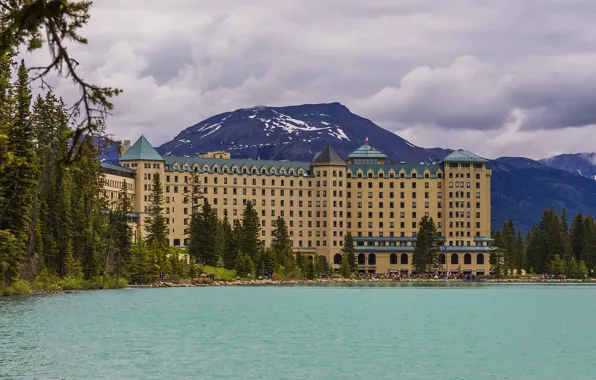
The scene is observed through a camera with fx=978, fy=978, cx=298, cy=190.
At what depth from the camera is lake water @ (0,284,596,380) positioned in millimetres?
44562

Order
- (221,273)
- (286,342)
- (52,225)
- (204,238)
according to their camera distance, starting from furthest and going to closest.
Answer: (204,238) < (221,273) < (52,225) < (286,342)

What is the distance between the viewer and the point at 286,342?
58875 mm

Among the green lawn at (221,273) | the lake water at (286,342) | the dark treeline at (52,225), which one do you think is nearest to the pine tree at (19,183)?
the dark treeline at (52,225)

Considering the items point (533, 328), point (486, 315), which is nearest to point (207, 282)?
point (486, 315)

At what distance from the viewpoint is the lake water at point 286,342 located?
146ft

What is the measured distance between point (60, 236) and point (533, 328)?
73.2 m

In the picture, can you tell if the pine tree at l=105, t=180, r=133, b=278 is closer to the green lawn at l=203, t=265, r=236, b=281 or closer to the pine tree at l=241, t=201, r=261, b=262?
the green lawn at l=203, t=265, r=236, b=281

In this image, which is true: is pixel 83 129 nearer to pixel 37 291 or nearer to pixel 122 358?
pixel 122 358

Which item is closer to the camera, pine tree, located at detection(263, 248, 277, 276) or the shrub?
the shrub

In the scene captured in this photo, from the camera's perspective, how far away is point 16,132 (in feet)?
332

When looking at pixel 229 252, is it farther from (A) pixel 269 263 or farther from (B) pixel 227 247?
(A) pixel 269 263

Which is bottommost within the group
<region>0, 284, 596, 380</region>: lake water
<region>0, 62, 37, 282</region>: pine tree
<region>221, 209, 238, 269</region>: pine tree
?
<region>0, 284, 596, 380</region>: lake water

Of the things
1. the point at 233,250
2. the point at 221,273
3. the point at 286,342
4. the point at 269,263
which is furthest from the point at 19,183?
the point at 269,263

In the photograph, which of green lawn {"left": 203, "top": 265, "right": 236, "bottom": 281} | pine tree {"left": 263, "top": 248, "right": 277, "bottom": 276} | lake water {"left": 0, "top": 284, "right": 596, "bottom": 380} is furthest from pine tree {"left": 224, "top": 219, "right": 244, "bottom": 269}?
lake water {"left": 0, "top": 284, "right": 596, "bottom": 380}
